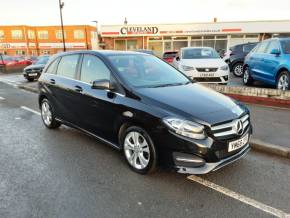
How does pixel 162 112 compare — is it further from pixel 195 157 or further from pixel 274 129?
pixel 274 129

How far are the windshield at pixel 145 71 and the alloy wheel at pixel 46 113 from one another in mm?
2321

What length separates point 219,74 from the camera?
9281mm

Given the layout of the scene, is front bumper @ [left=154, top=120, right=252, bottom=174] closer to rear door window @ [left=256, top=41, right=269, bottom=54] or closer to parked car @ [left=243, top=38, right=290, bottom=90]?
parked car @ [left=243, top=38, right=290, bottom=90]

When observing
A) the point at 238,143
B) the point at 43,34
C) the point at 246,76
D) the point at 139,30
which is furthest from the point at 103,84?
the point at 43,34

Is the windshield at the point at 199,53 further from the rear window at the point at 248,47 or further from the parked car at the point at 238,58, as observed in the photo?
the rear window at the point at 248,47

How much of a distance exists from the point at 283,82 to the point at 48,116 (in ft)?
21.6

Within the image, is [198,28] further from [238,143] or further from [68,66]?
[238,143]

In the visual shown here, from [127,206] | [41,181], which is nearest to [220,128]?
[127,206]

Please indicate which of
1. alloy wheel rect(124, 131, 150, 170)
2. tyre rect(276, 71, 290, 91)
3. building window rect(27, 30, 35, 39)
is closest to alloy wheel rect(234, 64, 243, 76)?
tyre rect(276, 71, 290, 91)

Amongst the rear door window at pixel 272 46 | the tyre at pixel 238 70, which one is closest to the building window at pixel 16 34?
the tyre at pixel 238 70

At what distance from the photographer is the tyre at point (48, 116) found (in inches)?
229

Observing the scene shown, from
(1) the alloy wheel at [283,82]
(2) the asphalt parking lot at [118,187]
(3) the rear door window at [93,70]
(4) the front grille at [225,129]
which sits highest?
(3) the rear door window at [93,70]

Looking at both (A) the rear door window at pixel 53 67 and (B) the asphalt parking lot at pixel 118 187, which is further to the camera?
(A) the rear door window at pixel 53 67

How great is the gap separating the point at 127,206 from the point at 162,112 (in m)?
1.18
